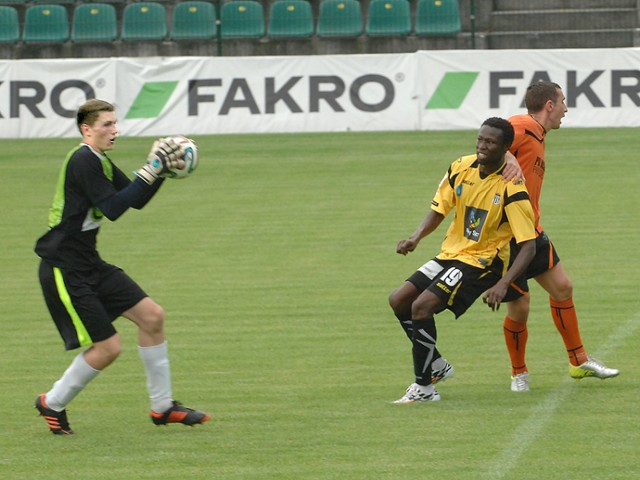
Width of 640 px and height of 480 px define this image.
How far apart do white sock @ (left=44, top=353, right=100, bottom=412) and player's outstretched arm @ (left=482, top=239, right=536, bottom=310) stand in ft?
7.34

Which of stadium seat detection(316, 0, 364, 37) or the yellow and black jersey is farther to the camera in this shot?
stadium seat detection(316, 0, 364, 37)

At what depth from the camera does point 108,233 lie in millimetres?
15570

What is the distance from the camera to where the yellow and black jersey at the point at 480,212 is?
7.73 m

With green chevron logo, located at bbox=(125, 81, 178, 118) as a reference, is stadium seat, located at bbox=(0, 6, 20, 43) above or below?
above

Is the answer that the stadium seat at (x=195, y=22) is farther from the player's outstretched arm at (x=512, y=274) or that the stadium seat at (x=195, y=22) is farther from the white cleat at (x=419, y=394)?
the player's outstretched arm at (x=512, y=274)

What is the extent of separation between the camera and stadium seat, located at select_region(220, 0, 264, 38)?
27.3 meters

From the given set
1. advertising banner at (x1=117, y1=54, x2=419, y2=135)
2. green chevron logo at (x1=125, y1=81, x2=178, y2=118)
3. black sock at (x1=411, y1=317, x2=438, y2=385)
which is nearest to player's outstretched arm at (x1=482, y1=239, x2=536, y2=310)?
black sock at (x1=411, y1=317, x2=438, y2=385)

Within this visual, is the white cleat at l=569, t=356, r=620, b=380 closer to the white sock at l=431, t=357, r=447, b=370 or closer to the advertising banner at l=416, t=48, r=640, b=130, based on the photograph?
the white sock at l=431, t=357, r=447, b=370

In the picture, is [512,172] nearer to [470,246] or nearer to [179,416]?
[470,246]

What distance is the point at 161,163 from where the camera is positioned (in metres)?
6.92

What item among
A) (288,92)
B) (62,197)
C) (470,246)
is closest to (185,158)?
(62,197)

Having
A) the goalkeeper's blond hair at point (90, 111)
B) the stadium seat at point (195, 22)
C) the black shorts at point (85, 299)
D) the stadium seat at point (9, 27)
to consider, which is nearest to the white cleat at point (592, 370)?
the black shorts at point (85, 299)

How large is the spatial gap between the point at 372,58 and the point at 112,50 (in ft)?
22.7

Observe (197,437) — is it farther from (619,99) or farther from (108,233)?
(619,99)
